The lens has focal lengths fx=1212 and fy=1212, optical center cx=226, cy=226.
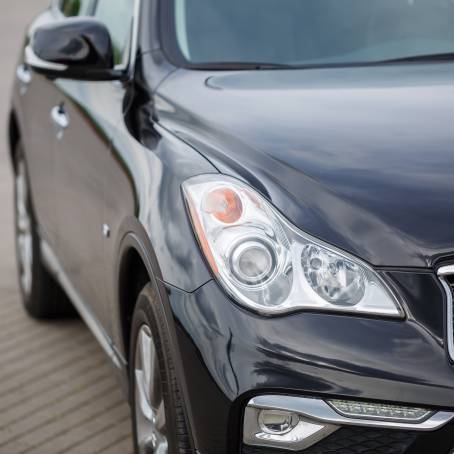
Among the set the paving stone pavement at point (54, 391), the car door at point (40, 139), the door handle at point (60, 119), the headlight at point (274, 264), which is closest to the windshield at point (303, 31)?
the door handle at point (60, 119)

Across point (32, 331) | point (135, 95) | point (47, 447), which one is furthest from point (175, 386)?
point (32, 331)

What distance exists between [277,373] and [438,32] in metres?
1.79

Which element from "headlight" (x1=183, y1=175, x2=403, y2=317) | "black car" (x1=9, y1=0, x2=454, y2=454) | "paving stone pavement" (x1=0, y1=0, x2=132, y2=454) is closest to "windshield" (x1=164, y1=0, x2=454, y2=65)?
"black car" (x1=9, y1=0, x2=454, y2=454)

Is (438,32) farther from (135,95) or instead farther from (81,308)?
(81,308)

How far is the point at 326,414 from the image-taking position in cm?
260

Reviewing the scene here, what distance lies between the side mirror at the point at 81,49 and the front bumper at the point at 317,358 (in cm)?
138

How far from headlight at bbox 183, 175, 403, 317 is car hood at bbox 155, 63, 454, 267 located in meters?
0.04

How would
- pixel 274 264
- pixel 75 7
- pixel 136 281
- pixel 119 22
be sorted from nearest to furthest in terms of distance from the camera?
pixel 274 264, pixel 136 281, pixel 119 22, pixel 75 7

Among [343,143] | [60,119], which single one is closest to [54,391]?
[60,119]

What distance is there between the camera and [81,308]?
450 cm

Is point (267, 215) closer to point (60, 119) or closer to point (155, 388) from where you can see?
point (155, 388)

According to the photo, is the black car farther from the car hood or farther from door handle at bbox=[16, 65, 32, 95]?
door handle at bbox=[16, 65, 32, 95]

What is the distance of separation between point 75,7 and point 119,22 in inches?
34.5

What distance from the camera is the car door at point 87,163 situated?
152 inches
